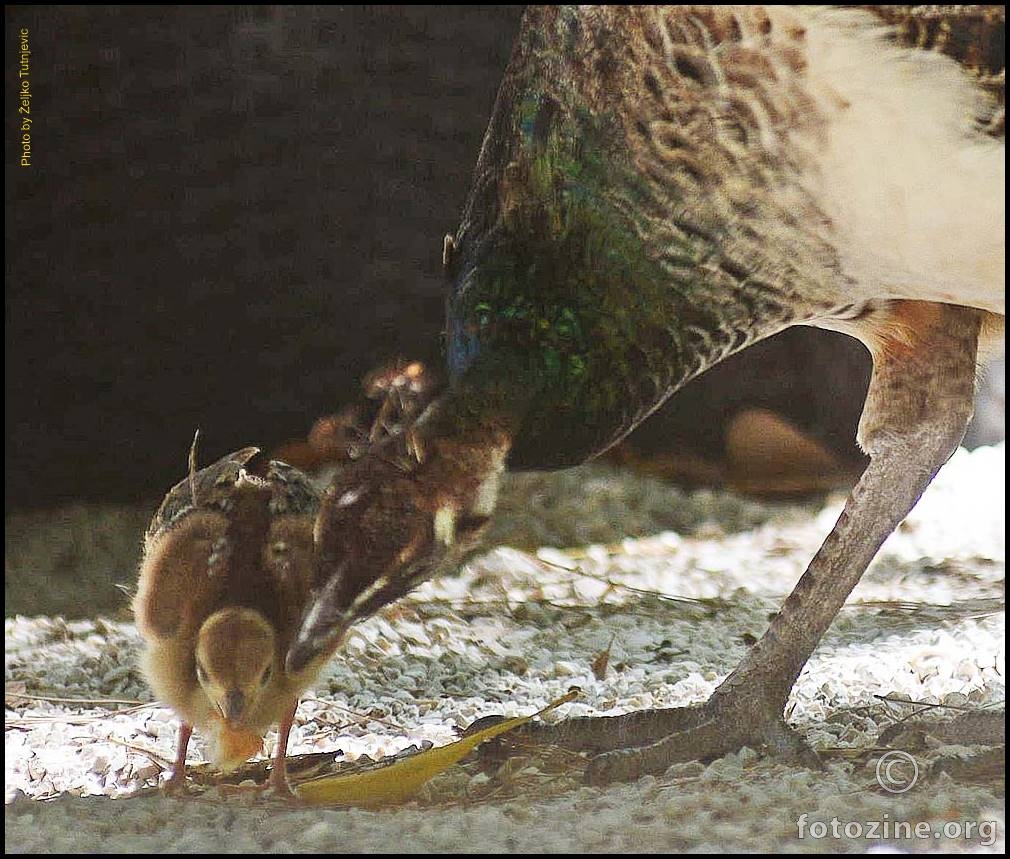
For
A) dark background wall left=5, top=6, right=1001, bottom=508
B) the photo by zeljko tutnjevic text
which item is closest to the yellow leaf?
dark background wall left=5, top=6, right=1001, bottom=508

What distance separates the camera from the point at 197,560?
169 centimetres

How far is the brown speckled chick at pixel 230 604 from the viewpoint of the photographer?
158 cm

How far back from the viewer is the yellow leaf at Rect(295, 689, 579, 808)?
163 centimetres

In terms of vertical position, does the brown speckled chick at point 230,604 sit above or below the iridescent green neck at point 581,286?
below

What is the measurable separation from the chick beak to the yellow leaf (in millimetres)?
135

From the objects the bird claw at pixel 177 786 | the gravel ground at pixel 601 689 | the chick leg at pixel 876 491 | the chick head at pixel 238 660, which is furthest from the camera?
the chick leg at pixel 876 491

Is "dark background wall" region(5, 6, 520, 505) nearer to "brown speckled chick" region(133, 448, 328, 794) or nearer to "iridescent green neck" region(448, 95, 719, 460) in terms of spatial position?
"iridescent green neck" region(448, 95, 719, 460)

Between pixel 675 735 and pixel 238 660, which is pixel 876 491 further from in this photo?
pixel 238 660

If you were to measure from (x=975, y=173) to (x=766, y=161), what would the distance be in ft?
0.82

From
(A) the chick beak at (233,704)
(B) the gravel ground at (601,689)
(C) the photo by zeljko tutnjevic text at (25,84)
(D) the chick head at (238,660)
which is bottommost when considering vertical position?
(B) the gravel ground at (601,689)

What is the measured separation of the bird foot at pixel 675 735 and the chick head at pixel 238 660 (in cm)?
44

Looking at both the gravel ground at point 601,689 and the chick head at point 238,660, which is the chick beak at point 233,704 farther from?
the gravel ground at point 601,689

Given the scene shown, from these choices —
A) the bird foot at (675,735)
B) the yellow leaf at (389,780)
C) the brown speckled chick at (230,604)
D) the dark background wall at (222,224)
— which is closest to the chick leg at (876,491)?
the bird foot at (675,735)

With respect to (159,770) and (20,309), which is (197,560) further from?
(20,309)
